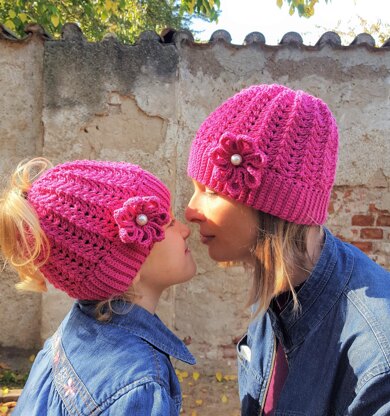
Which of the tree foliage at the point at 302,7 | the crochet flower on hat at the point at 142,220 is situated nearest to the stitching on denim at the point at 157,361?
the crochet flower on hat at the point at 142,220

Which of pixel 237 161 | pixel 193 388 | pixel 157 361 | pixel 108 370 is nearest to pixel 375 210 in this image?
pixel 193 388

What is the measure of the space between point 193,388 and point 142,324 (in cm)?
220

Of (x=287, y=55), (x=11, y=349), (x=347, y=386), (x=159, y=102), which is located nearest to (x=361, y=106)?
(x=287, y=55)

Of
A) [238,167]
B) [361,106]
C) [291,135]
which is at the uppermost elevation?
[361,106]

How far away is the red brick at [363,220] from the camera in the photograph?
11.4 ft

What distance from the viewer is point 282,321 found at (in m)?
1.54

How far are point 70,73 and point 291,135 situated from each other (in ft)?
7.27

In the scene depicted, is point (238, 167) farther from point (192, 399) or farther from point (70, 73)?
point (192, 399)

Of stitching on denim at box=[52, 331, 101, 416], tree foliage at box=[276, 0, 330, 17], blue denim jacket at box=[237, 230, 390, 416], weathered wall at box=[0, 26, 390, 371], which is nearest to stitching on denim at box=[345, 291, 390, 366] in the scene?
blue denim jacket at box=[237, 230, 390, 416]

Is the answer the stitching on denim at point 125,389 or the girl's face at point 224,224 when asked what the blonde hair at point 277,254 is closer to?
the girl's face at point 224,224

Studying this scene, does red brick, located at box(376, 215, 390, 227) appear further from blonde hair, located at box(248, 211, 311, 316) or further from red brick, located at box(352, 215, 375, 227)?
blonde hair, located at box(248, 211, 311, 316)

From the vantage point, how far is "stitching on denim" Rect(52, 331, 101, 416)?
52.0 inches

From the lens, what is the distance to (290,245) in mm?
1532

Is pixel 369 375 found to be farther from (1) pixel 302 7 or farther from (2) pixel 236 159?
(1) pixel 302 7
